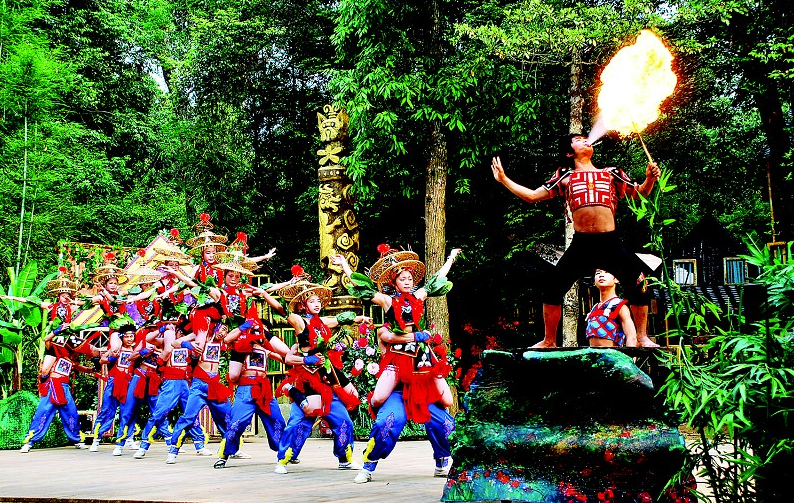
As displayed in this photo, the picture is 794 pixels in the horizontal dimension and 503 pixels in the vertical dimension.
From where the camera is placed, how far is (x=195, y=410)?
11.8 m

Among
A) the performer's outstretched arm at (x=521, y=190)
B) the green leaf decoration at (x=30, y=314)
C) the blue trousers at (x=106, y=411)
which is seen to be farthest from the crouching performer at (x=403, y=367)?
the green leaf decoration at (x=30, y=314)

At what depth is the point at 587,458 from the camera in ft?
21.2

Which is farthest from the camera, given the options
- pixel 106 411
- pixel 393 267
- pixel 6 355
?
pixel 6 355

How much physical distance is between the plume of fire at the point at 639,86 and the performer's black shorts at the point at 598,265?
811 millimetres

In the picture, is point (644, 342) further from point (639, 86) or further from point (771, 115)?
point (771, 115)

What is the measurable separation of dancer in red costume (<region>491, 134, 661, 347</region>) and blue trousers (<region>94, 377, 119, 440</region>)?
28.1 ft

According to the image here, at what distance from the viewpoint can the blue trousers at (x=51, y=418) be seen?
46.4ft

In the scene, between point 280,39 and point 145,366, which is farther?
point 280,39

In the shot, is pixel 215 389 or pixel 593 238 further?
pixel 215 389

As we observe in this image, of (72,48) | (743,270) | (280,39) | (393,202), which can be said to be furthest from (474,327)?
(72,48)

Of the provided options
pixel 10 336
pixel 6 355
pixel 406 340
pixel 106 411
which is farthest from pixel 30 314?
pixel 406 340

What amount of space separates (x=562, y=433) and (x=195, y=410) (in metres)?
6.33

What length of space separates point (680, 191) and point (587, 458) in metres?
16.7

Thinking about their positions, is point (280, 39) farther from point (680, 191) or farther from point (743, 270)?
point (743, 270)
